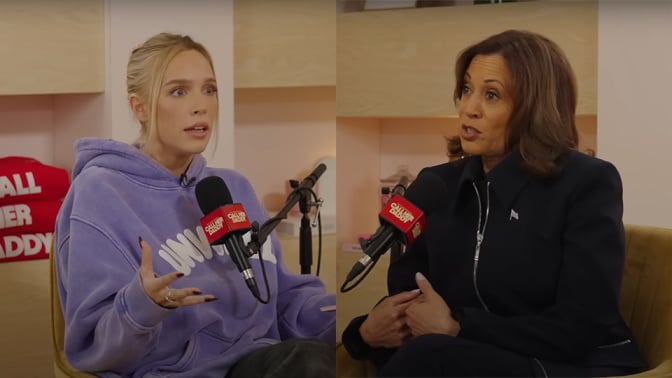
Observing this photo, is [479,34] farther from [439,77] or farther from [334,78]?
[334,78]

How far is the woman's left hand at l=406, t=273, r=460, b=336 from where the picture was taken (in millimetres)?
938

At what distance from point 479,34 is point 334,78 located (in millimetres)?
221

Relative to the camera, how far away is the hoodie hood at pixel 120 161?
1054mm

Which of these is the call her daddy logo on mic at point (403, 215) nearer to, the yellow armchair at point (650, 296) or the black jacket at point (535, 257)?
the black jacket at point (535, 257)

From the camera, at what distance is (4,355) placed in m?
1.12

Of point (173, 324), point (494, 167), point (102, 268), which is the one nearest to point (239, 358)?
point (173, 324)

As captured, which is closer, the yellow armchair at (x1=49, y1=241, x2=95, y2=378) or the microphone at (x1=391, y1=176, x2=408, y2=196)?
the microphone at (x1=391, y1=176, x2=408, y2=196)

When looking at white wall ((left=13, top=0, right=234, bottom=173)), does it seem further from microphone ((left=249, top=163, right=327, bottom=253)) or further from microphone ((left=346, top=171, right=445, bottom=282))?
microphone ((left=346, top=171, right=445, bottom=282))

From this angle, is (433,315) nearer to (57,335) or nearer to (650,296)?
(650,296)

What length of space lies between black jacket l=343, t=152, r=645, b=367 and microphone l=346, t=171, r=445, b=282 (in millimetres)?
14

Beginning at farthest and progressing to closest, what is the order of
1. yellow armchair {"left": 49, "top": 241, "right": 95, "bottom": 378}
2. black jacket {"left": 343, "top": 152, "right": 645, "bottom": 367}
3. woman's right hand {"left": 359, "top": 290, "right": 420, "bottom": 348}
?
yellow armchair {"left": 49, "top": 241, "right": 95, "bottom": 378}, woman's right hand {"left": 359, "top": 290, "right": 420, "bottom": 348}, black jacket {"left": 343, "top": 152, "right": 645, "bottom": 367}

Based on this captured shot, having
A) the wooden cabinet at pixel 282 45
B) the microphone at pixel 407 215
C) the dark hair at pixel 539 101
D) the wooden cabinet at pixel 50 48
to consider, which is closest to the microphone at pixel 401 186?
the microphone at pixel 407 215

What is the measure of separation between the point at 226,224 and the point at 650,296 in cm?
49

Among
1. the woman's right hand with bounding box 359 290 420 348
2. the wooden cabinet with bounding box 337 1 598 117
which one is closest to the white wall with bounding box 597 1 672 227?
the wooden cabinet with bounding box 337 1 598 117
